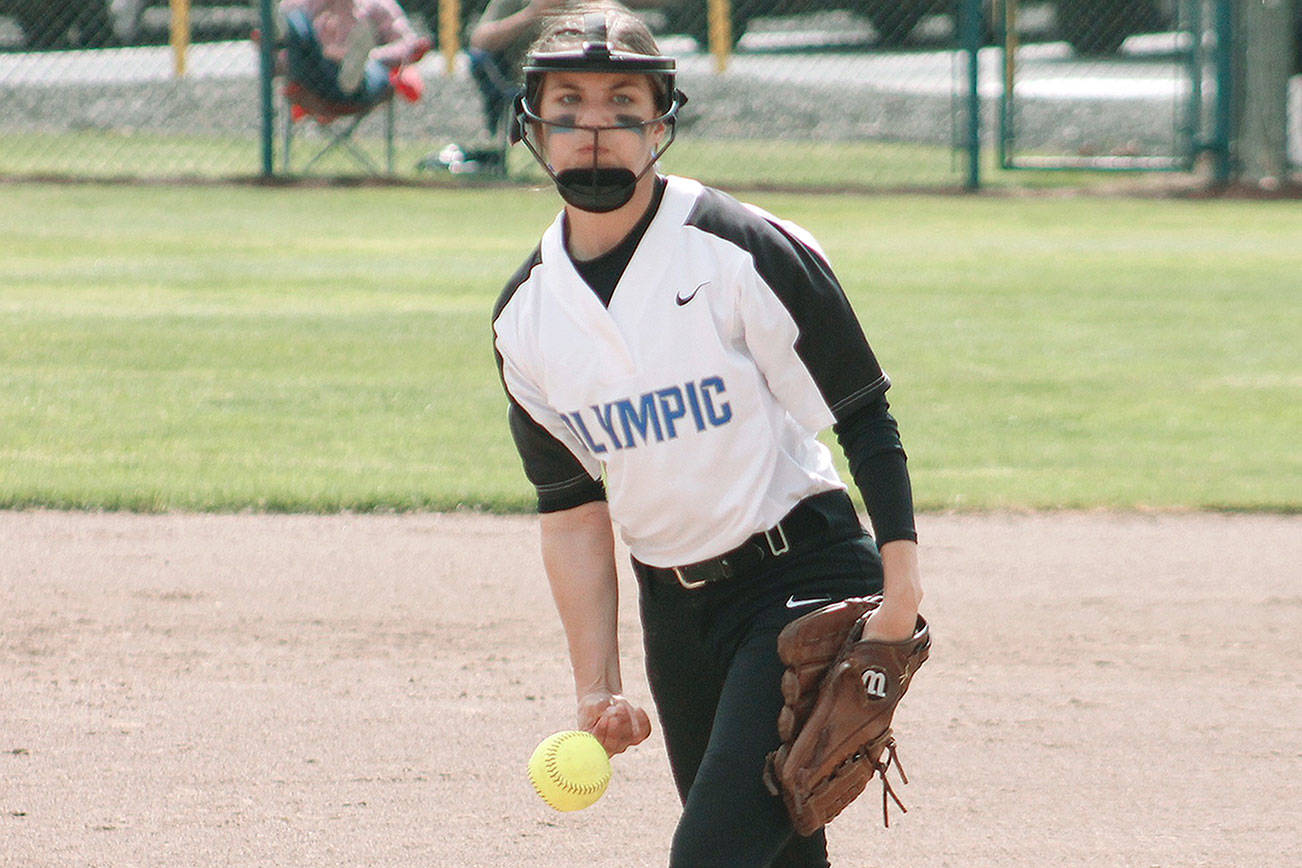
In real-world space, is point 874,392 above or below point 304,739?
above

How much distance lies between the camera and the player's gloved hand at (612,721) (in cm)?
285

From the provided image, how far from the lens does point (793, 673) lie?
8.69 feet

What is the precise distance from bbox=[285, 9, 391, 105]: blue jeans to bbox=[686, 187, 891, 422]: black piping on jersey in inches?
489

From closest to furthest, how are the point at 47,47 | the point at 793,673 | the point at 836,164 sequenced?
the point at 793,673 < the point at 836,164 < the point at 47,47

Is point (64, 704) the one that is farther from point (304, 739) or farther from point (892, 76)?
point (892, 76)

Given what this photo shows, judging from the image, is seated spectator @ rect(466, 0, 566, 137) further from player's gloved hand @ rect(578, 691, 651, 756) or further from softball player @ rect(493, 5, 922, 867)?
player's gloved hand @ rect(578, 691, 651, 756)

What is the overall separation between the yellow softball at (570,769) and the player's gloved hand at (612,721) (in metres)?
0.02

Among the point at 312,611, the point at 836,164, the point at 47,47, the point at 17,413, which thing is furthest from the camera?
the point at 47,47

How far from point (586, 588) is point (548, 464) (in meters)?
0.22

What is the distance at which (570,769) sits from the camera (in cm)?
285

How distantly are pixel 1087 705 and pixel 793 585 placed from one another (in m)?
1.98

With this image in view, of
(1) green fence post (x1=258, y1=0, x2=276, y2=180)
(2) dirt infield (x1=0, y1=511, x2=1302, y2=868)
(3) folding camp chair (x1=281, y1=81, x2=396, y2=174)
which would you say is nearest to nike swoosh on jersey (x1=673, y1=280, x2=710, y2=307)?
(2) dirt infield (x1=0, y1=511, x2=1302, y2=868)

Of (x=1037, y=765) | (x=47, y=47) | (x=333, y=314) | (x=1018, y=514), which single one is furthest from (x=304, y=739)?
(x=47, y=47)

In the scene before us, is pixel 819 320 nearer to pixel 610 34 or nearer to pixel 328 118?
pixel 610 34
